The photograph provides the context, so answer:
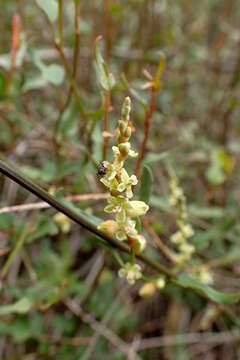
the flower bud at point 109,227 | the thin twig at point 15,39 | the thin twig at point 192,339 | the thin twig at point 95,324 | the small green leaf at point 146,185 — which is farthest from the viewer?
the thin twig at point 192,339

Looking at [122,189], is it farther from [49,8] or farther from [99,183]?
[99,183]

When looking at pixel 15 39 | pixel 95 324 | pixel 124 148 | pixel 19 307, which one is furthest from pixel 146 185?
pixel 95 324

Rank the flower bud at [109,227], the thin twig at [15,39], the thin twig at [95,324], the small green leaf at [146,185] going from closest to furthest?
the flower bud at [109,227]
the small green leaf at [146,185]
the thin twig at [15,39]
the thin twig at [95,324]

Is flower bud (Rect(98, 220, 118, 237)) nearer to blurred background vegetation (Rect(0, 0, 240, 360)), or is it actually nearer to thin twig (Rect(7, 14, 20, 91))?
blurred background vegetation (Rect(0, 0, 240, 360))

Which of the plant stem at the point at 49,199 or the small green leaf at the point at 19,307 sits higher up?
the plant stem at the point at 49,199

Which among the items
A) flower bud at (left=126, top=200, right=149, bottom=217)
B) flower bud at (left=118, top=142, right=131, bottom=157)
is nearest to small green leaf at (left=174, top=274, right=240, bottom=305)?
flower bud at (left=126, top=200, right=149, bottom=217)

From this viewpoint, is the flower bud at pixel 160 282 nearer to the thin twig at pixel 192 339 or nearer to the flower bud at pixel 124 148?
the flower bud at pixel 124 148

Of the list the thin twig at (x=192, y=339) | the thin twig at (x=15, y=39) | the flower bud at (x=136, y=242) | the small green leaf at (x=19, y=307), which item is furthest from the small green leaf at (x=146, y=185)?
the thin twig at (x=192, y=339)
